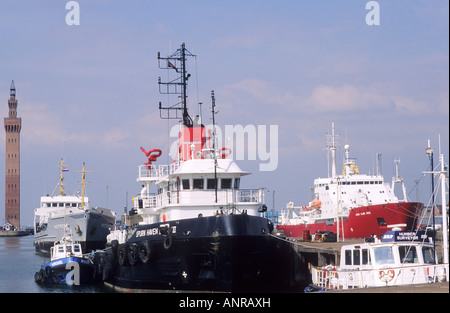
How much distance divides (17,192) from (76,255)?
127 m

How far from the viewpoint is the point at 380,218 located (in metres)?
47.1

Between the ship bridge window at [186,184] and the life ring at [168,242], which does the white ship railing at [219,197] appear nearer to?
the ship bridge window at [186,184]

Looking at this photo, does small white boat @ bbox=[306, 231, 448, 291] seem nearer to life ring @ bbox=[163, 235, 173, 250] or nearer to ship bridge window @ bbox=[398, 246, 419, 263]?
ship bridge window @ bbox=[398, 246, 419, 263]

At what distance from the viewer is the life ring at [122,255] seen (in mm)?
33859

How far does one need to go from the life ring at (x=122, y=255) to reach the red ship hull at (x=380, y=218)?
16093mm

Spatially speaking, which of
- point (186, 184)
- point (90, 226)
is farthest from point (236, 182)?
point (90, 226)

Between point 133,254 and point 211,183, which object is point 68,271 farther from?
point 211,183

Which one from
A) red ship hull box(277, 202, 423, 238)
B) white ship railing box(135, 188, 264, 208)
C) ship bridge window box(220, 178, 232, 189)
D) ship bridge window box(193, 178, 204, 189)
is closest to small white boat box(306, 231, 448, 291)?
white ship railing box(135, 188, 264, 208)

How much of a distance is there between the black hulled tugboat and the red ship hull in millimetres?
14358

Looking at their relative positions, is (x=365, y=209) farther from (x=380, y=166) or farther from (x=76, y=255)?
(x=76, y=255)

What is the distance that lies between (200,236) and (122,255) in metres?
7.56
